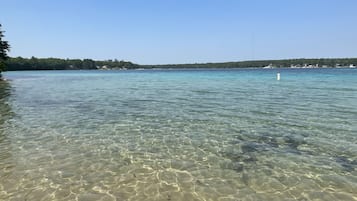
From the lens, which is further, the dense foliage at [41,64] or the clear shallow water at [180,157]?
the dense foliage at [41,64]

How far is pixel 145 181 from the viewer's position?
686cm

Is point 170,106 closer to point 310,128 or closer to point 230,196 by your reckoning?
point 310,128

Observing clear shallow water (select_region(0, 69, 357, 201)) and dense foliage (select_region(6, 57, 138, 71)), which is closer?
clear shallow water (select_region(0, 69, 357, 201))

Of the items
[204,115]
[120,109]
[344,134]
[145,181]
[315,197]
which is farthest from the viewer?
[120,109]

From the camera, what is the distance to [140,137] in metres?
10.8

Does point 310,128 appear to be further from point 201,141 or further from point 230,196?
point 230,196

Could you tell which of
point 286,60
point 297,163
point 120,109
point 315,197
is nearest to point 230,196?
point 315,197

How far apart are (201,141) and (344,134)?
17.3ft

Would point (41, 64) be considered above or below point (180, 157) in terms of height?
above

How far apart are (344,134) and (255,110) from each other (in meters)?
6.09

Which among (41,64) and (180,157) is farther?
(41,64)

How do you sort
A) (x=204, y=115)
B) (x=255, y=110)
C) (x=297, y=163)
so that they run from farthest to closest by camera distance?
(x=255, y=110) → (x=204, y=115) → (x=297, y=163)

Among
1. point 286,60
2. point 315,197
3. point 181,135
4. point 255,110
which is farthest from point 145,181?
point 286,60

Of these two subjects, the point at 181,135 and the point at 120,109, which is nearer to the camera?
the point at 181,135
